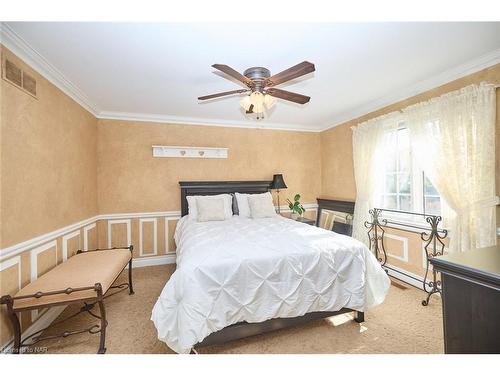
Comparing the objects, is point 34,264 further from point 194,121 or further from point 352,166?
point 352,166

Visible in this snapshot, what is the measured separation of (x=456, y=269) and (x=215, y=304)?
4.69 ft

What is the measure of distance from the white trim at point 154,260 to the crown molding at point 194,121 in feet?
7.48

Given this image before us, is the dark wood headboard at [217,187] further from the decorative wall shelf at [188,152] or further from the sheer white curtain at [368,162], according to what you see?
the sheer white curtain at [368,162]

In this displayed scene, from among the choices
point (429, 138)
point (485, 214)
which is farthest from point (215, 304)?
point (429, 138)

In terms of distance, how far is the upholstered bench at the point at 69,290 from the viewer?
61.2 inches

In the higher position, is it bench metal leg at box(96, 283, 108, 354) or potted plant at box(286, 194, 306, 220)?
potted plant at box(286, 194, 306, 220)

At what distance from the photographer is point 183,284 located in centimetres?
159

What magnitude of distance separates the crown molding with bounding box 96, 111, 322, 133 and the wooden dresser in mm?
3605

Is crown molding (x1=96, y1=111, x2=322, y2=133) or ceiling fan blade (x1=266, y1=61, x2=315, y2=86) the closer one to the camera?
ceiling fan blade (x1=266, y1=61, x2=315, y2=86)

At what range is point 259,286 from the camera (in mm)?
1726

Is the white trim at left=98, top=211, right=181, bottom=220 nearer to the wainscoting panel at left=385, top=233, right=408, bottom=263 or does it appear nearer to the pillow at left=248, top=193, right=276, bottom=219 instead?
the pillow at left=248, top=193, right=276, bottom=219

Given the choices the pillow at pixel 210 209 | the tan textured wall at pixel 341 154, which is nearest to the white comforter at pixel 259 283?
Answer: the pillow at pixel 210 209

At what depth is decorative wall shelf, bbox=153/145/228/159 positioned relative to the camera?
3.73 m

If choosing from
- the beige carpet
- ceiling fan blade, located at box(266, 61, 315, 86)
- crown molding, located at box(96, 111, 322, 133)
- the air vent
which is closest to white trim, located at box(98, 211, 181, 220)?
the beige carpet
